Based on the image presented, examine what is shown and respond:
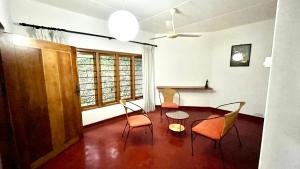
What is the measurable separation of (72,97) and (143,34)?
2824 millimetres

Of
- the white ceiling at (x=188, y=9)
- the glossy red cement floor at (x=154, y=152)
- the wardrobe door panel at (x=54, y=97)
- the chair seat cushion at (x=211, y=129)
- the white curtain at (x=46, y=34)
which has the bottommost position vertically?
the glossy red cement floor at (x=154, y=152)

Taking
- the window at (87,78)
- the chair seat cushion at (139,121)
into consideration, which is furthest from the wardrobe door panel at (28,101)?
the chair seat cushion at (139,121)

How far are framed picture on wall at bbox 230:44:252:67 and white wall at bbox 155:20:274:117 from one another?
0.31 ft

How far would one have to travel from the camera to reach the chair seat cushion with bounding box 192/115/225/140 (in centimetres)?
193

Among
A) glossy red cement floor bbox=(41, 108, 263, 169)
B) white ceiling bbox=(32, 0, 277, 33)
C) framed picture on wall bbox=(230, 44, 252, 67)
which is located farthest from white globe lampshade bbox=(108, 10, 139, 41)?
framed picture on wall bbox=(230, 44, 252, 67)

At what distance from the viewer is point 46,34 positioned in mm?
2320

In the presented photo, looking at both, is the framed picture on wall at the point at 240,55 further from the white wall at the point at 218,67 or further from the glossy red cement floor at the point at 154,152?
the glossy red cement floor at the point at 154,152

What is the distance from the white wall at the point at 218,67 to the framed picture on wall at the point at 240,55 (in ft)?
0.31

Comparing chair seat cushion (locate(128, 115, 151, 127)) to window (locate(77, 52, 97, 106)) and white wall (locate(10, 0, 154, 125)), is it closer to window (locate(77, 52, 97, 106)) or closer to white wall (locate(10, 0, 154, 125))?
→ white wall (locate(10, 0, 154, 125))

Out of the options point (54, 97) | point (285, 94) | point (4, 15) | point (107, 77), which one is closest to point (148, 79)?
point (107, 77)

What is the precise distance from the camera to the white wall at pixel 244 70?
10.9ft

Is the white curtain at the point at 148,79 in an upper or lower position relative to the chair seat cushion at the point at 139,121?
upper

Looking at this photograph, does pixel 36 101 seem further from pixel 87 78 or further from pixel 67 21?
pixel 67 21

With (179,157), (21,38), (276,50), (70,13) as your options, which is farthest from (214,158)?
(70,13)
